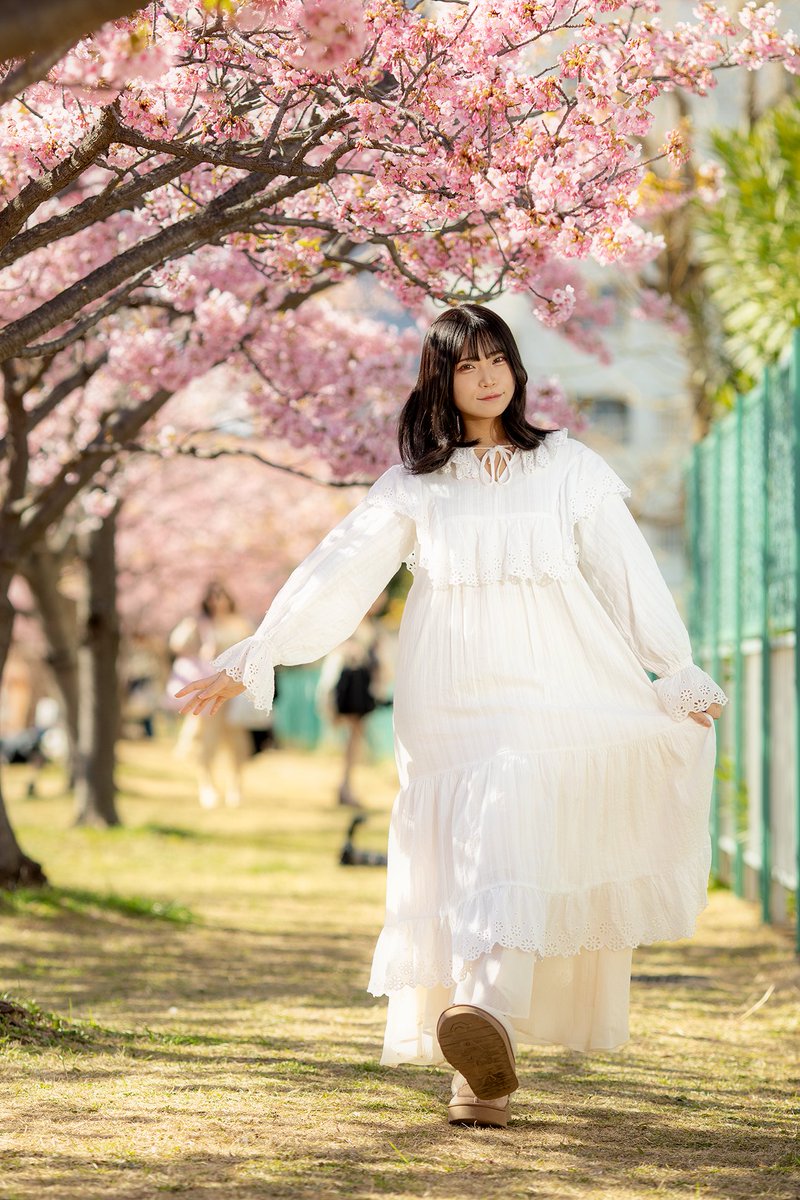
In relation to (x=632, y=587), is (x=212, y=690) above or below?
below

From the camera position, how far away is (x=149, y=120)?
13.4 ft

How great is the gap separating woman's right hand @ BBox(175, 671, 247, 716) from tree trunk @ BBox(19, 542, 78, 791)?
10.1 metres

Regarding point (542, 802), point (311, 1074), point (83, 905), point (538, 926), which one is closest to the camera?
point (538, 926)

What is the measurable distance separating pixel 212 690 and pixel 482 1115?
114 cm

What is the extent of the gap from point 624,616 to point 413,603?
52cm

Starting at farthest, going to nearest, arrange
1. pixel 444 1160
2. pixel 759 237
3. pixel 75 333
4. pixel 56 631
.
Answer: pixel 56 631, pixel 759 237, pixel 75 333, pixel 444 1160

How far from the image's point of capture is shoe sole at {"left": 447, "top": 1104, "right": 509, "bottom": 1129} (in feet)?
12.3

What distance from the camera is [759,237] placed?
35.1 ft

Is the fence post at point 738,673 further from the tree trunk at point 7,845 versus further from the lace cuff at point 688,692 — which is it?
the lace cuff at point 688,692

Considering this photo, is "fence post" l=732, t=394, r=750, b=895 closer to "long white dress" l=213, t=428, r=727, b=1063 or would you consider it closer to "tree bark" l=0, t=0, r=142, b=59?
"long white dress" l=213, t=428, r=727, b=1063

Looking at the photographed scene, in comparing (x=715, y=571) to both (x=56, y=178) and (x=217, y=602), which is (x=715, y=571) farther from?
(x=56, y=178)

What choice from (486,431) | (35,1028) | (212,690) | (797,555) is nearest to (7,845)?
(35,1028)

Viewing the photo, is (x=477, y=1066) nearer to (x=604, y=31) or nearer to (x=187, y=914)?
(x=604, y=31)

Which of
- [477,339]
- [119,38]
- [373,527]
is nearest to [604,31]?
[477,339]
